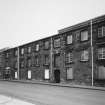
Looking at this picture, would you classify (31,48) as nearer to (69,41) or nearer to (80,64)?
(69,41)

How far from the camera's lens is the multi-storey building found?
2384cm

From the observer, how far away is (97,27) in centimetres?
2422

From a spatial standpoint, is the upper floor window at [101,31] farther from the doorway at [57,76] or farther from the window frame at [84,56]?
the doorway at [57,76]

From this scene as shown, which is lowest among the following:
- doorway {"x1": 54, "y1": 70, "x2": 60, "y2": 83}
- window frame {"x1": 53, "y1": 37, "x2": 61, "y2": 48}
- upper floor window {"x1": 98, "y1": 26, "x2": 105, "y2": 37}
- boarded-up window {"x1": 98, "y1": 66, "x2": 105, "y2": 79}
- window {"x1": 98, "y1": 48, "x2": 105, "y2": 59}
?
doorway {"x1": 54, "y1": 70, "x2": 60, "y2": 83}

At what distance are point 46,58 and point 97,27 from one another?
1328 centimetres

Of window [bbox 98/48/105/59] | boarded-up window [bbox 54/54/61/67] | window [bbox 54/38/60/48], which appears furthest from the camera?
window [bbox 54/38/60/48]

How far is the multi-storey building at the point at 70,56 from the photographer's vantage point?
2384 centimetres

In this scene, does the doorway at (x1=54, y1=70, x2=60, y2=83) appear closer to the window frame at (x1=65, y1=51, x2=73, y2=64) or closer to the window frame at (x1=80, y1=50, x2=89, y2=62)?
the window frame at (x1=65, y1=51, x2=73, y2=64)

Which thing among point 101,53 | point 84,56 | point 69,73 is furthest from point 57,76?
point 101,53

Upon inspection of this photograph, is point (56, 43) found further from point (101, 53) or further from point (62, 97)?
point (62, 97)

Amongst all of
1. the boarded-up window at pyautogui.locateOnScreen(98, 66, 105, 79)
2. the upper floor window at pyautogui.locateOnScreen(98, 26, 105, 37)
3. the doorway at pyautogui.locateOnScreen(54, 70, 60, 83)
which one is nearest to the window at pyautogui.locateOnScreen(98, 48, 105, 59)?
the boarded-up window at pyautogui.locateOnScreen(98, 66, 105, 79)

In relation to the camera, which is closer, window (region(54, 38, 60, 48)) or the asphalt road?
the asphalt road

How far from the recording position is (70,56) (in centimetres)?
2836

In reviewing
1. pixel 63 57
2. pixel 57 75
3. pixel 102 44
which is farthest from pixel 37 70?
pixel 102 44
